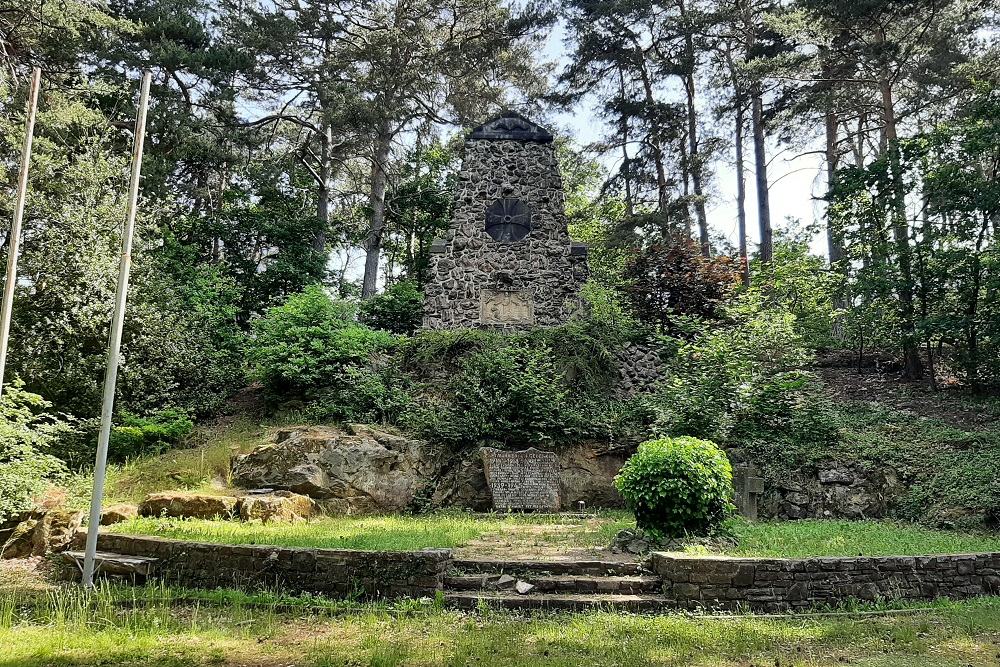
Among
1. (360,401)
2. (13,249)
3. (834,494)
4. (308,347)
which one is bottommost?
(834,494)

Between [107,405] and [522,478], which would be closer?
[107,405]

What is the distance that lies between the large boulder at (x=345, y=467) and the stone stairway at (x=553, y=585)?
14.7 ft

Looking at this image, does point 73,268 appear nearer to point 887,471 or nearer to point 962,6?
point 887,471

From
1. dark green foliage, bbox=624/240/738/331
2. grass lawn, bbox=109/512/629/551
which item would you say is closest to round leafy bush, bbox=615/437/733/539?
grass lawn, bbox=109/512/629/551

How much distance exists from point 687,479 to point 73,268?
37.0 ft

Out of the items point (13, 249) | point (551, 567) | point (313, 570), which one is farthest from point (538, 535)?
point (13, 249)

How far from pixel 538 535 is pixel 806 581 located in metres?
3.36

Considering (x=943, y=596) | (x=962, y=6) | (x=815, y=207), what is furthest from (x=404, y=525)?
(x=815, y=207)

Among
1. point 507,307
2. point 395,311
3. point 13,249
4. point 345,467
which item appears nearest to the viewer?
point 13,249

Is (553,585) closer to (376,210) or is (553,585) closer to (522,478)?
(522,478)

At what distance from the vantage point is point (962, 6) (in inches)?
669

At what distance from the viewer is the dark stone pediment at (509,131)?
57.8ft

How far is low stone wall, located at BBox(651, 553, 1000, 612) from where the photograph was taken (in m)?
6.38

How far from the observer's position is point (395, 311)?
733 inches
